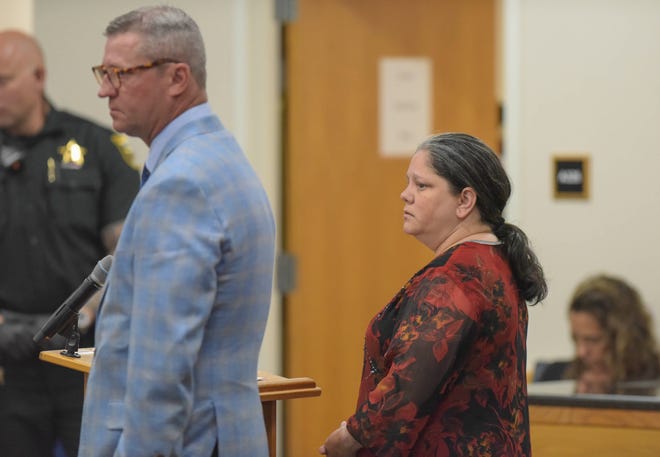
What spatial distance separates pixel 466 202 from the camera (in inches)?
81.4

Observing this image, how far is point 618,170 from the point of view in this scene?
4273 millimetres

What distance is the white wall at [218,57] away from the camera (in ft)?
14.6

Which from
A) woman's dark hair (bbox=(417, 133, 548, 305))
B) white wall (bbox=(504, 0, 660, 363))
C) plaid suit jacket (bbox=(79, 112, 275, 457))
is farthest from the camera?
white wall (bbox=(504, 0, 660, 363))

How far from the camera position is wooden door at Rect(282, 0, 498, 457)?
177 inches

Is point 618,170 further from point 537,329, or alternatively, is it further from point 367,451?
point 367,451

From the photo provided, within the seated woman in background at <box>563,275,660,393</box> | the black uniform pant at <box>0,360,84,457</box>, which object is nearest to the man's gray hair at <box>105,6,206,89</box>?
the black uniform pant at <box>0,360,84,457</box>

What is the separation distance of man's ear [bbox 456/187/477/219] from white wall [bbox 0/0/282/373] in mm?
2467

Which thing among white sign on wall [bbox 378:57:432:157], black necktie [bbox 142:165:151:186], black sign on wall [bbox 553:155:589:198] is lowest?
black necktie [bbox 142:165:151:186]

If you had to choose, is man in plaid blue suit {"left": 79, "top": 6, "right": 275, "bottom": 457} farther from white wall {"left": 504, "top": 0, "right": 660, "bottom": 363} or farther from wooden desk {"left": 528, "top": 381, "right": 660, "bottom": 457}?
white wall {"left": 504, "top": 0, "right": 660, "bottom": 363}

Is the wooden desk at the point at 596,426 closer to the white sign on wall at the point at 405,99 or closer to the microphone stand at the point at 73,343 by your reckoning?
the microphone stand at the point at 73,343

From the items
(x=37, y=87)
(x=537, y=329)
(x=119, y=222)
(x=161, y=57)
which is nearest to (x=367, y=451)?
(x=161, y=57)

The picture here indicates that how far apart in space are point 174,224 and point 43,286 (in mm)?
1619

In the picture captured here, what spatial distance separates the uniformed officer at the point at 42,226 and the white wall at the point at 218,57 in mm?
1112

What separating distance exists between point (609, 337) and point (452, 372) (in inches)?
78.2
